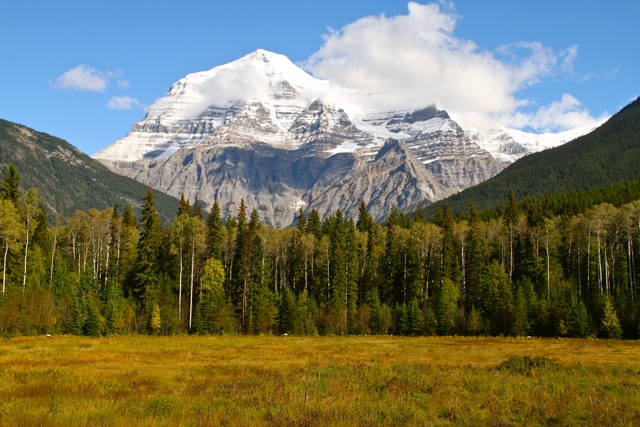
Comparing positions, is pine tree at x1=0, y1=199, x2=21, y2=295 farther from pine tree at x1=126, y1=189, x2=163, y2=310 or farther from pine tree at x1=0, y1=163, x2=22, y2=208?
pine tree at x1=126, y1=189, x2=163, y2=310

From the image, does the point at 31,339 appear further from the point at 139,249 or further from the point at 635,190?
the point at 635,190

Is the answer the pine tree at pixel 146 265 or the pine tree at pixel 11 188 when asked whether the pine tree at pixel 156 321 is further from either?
the pine tree at pixel 11 188

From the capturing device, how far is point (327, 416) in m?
17.7

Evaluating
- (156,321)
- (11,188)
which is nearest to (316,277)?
(156,321)

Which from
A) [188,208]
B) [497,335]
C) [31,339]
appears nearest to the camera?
[31,339]

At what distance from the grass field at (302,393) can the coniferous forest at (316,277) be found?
3257cm

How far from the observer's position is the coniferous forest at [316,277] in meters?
69.1

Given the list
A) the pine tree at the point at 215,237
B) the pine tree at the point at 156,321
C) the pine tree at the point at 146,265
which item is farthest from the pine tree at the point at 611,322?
the pine tree at the point at 146,265

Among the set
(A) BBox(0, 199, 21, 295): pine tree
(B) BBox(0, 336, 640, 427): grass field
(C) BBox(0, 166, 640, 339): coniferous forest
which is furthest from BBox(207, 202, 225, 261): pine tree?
(B) BBox(0, 336, 640, 427): grass field

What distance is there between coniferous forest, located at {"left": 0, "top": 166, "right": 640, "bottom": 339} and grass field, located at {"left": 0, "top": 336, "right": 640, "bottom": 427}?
32573mm

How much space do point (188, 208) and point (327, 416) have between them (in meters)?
87.5

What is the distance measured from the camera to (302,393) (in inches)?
898

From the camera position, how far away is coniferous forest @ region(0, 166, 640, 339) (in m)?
69.1

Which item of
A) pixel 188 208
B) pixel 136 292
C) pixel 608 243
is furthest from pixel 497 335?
pixel 188 208
